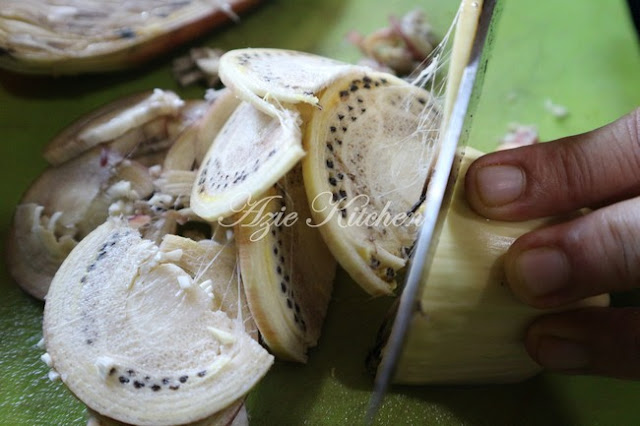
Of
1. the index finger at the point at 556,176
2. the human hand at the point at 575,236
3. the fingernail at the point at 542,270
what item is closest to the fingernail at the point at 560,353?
the human hand at the point at 575,236

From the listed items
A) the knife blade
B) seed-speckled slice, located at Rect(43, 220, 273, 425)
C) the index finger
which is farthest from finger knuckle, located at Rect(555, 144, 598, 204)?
→ seed-speckled slice, located at Rect(43, 220, 273, 425)

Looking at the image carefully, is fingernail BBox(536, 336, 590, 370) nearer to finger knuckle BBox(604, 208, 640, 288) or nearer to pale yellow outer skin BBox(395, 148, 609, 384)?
pale yellow outer skin BBox(395, 148, 609, 384)

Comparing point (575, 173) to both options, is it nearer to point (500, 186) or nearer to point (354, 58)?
point (500, 186)

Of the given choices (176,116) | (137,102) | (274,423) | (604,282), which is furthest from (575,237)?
(137,102)

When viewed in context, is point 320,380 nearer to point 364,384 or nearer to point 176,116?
point 364,384

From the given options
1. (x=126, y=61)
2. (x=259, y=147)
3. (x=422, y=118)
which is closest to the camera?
(x=259, y=147)

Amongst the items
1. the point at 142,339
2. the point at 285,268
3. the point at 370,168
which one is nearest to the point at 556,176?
the point at 370,168

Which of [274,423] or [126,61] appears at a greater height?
[126,61]

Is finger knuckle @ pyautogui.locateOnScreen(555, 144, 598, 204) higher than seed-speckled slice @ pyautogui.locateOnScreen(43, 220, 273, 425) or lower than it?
higher
